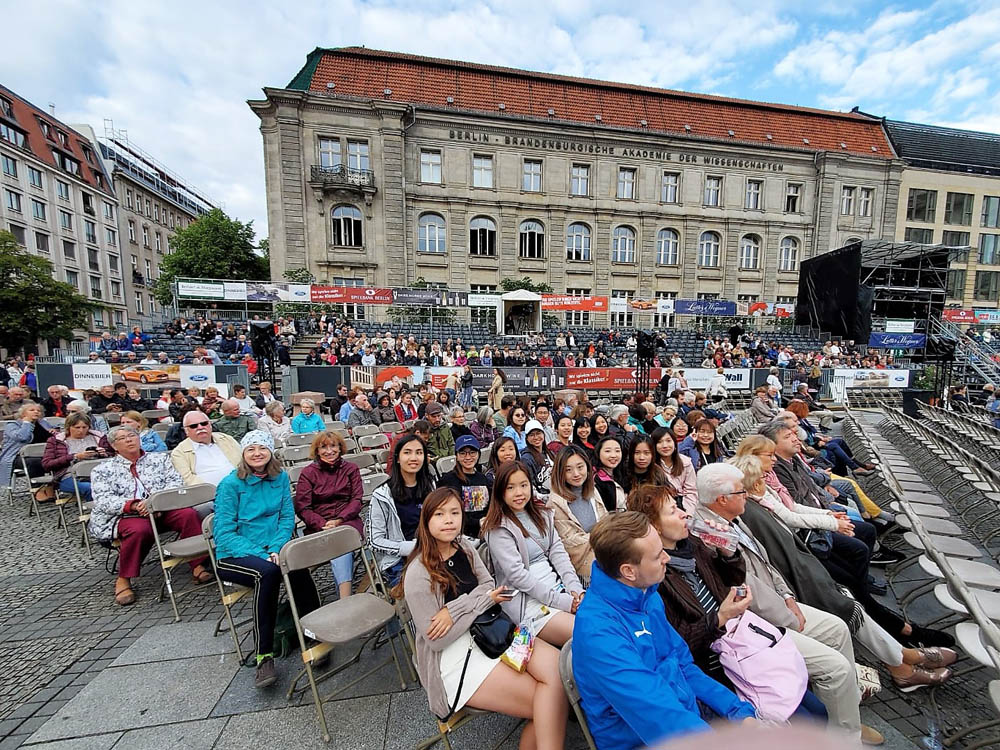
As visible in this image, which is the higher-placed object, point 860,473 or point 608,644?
point 608,644

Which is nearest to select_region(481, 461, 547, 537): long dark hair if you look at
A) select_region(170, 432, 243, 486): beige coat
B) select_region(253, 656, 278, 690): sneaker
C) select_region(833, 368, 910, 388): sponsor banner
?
select_region(253, 656, 278, 690): sneaker

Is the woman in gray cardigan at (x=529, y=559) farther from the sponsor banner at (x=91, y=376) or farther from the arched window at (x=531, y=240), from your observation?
the arched window at (x=531, y=240)

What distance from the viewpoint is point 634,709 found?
1.60 metres

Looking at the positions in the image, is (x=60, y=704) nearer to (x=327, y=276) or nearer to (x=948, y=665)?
(x=948, y=665)

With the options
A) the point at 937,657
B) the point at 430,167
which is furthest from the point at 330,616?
the point at 430,167

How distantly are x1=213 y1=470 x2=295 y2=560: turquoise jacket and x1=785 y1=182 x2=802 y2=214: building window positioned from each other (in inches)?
1444

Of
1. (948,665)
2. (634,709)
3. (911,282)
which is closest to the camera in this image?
(634,709)

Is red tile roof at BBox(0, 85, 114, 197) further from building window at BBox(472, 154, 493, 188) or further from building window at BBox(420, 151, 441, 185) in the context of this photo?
building window at BBox(472, 154, 493, 188)

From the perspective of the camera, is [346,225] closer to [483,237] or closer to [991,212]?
[483,237]

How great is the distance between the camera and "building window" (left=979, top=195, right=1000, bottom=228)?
33219 millimetres

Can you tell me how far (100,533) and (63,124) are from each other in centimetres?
5883

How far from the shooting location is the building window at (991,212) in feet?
109

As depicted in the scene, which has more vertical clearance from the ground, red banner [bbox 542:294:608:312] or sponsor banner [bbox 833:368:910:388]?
red banner [bbox 542:294:608:312]

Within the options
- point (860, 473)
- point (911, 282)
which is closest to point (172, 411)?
point (860, 473)
